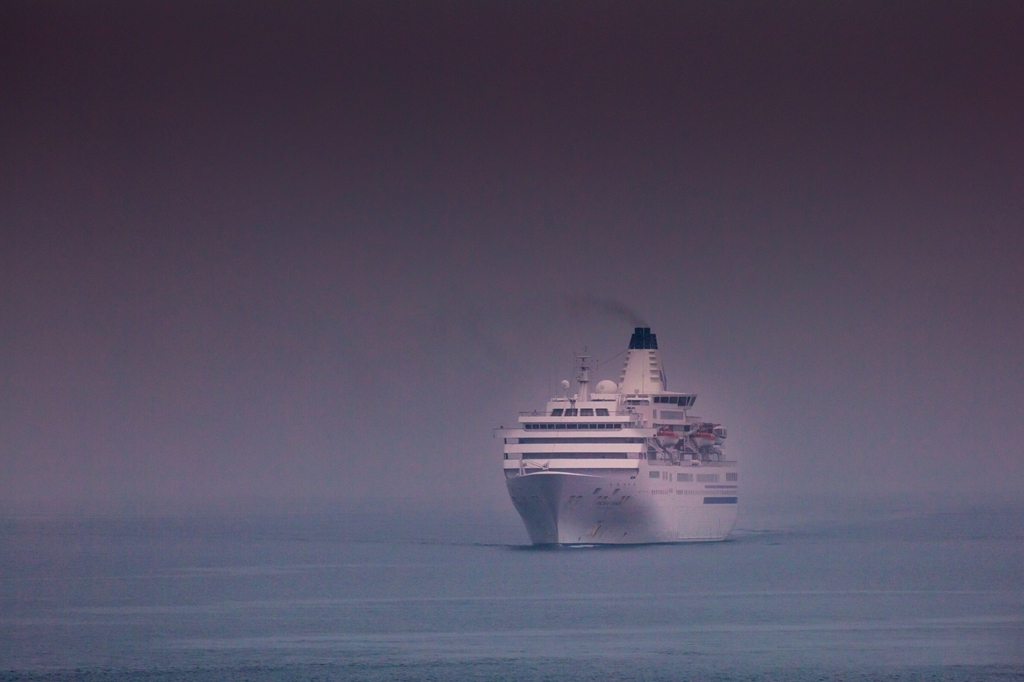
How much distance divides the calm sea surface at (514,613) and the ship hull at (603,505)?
113cm

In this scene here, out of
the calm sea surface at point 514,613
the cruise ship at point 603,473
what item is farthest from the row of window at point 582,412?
the calm sea surface at point 514,613

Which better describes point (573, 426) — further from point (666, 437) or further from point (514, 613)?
point (514, 613)

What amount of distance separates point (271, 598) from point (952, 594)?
24370 mm

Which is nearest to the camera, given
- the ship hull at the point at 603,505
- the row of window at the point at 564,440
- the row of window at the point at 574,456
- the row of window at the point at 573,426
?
the ship hull at the point at 603,505

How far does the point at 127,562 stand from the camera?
283 ft

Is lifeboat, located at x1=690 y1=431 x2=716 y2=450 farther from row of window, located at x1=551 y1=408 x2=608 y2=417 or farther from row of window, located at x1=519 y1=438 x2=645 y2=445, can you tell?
row of window, located at x1=519 y1=438 x2=645 y2=445

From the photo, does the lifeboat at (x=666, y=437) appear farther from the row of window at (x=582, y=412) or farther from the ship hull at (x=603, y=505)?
the row of window at (x=582, y=412)

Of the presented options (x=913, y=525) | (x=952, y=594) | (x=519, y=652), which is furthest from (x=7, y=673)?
(x=913, y=525)

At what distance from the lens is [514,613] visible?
56531 millimetres

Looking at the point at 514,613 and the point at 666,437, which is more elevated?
the point at 666,437

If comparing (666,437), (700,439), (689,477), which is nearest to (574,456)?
(666,437)

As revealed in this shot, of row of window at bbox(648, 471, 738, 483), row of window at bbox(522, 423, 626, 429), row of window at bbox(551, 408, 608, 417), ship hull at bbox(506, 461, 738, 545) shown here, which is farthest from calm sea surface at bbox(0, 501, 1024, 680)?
row of window at bbox(551, 408, 608, 417)

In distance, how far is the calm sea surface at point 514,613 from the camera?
4553 centimetres

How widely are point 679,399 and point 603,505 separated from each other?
483 inches
